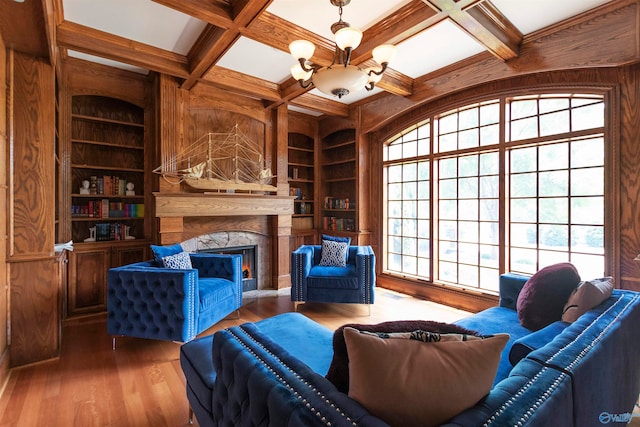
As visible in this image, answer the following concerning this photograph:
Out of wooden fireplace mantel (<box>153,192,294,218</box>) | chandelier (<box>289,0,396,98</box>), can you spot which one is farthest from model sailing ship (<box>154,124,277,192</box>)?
chandelier (<box>289,0,396,98</box>)

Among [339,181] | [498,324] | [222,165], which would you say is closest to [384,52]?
[498,324]

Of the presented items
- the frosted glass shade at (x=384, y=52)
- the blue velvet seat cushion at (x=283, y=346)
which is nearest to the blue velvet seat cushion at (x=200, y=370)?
the blue velvet seat cushion at (x=283, y=346)

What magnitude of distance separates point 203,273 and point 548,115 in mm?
4131

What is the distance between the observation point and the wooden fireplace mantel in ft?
12.1

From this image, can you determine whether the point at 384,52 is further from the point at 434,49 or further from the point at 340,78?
the point at 434,49

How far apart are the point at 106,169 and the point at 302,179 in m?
2.91

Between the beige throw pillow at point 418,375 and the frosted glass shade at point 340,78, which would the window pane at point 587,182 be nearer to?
the frosted glass shade at point 340,78

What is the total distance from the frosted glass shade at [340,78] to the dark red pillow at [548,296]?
181 cm

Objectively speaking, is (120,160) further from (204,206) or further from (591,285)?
(591,285)

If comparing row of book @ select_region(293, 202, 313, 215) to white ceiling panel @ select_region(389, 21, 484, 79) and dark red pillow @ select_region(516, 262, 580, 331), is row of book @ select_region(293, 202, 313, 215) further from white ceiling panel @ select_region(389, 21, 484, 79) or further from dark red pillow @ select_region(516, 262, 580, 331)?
dark red pillow @ select_region(516, 262, 580, 331)

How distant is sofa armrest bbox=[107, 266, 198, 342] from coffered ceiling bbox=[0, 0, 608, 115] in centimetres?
191

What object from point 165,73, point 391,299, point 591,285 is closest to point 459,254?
point 391,299

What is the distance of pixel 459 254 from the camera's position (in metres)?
4.10

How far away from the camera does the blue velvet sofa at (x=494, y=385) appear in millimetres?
852
